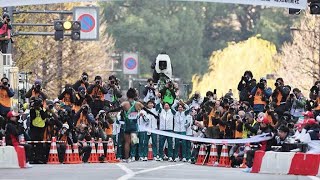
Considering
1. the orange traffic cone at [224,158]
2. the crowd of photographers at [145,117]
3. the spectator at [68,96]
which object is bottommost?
the orange traffic cone at [224,158]

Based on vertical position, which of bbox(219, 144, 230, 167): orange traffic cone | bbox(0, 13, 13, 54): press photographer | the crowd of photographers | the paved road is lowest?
the paved road

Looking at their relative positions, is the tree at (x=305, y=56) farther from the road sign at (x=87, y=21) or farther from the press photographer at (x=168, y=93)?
the press photographer at (x=168, y=93)

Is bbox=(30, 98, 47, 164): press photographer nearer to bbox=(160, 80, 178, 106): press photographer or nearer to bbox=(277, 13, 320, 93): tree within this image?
bbox=(160, 80, 178, 106): press photographer

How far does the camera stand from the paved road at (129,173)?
32.3 metres

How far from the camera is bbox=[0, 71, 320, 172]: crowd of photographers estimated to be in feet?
133

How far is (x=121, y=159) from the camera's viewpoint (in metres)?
42.2

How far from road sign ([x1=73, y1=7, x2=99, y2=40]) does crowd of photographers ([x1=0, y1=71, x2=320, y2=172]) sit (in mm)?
13162

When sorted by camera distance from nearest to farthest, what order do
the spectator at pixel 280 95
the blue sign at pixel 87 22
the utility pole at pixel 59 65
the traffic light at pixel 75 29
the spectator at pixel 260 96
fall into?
the spectator at pixel 280 95, the spectator at pixel 260 96, the traffic light at pixel 75 29, the blue sign at pixel 87 22, the utility pole at pixel 59 65

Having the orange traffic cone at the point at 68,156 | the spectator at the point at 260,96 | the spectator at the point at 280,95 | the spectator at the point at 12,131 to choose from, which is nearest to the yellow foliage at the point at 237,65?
the spectator at the point at 260,96

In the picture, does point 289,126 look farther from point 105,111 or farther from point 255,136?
point 105,111

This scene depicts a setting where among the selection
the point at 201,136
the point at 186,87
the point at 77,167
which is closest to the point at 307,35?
the point at 186,87

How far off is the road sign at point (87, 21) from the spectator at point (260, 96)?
49.7ft

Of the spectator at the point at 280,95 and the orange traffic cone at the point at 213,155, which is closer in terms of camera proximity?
the orange traffic cone at the point at 213,155

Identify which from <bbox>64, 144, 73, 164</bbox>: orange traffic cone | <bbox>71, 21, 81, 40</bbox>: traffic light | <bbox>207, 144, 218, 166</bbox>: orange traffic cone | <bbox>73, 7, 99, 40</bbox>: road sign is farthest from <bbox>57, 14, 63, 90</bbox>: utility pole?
<bbox>64, 144, 73, 164</bbox>: orange traffic cone
